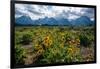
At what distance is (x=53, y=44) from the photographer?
2418 mm

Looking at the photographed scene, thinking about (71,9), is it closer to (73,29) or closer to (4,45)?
(73,29)

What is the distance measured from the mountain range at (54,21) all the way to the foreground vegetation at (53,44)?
0.17 ft

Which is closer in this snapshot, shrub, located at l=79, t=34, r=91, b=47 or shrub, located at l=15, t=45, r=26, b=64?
shrub, located at l=15, t=45, r=26, b=64

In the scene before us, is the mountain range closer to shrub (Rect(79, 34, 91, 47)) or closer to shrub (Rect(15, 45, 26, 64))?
shrub (Rect(79, 34, 91, 47))

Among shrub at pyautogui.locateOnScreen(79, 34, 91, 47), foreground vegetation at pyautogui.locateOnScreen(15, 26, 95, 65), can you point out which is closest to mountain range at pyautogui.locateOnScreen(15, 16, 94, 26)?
foreground vegetation at pyautogui.locateOnScreen(15, 26, 95, 65)

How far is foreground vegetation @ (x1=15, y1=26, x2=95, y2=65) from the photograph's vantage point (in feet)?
7.55

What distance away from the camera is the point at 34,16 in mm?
2344

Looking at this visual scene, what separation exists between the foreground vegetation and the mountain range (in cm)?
5

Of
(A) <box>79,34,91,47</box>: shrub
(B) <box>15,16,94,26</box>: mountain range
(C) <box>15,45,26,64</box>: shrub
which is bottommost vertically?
(C) <box>15,45,26,64</box>: shrub

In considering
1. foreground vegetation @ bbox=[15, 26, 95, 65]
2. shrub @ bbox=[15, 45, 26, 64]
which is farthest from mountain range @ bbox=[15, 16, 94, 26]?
shrub @ bbox=[15, 45, 26, 64]

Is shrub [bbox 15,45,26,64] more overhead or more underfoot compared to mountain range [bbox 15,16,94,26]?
more underfoot

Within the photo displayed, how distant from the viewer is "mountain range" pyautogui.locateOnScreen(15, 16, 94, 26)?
7.54 feet

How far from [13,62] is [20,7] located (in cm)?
63

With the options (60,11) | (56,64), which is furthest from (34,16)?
(56,64)
